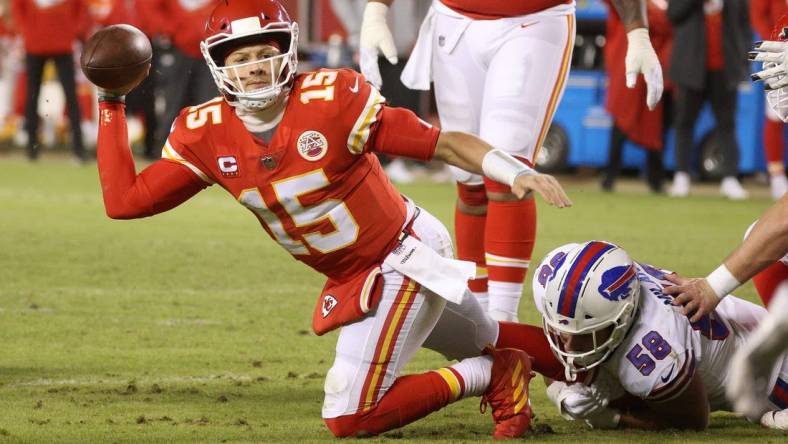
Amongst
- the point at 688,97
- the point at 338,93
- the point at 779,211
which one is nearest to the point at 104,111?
the point at 338,93

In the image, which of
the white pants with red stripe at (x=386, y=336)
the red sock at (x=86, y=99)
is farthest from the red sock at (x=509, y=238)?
the red sock at (x=86, y=99)

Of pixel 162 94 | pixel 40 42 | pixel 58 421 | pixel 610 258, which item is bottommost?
pixel 162 94

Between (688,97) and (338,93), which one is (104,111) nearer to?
(338,93)

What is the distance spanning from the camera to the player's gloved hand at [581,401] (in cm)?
376

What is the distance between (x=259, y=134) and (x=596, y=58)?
30.9ft

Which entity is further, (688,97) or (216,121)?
(688,97)

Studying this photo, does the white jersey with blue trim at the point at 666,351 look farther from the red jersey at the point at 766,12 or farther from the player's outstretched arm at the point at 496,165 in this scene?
the red jersey at the point at 766,12

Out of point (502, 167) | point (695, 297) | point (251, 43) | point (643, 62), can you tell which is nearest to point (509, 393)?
point (695, 297)

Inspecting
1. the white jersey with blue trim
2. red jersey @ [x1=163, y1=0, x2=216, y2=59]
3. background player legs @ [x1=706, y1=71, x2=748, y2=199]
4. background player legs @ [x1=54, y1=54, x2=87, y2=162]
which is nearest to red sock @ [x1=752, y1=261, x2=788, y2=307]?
the white jersey with blue trim

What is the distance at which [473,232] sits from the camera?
506 cm

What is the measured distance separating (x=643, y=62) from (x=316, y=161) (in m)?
1.53

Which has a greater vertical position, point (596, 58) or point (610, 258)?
point (610, 258)

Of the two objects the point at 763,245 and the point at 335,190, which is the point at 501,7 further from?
the point at 763,245

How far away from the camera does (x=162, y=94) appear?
15.1m
